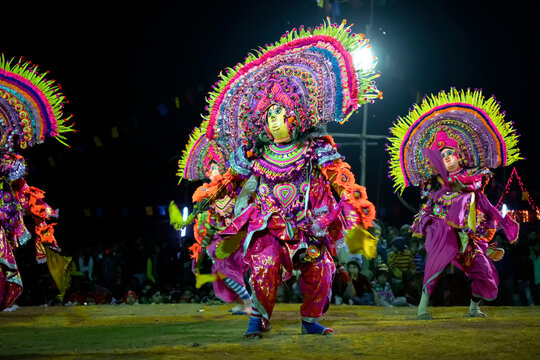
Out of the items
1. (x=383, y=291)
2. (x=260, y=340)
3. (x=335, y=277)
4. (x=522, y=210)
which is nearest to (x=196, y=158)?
(x=335, y=277)

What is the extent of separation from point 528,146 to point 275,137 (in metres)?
7.89

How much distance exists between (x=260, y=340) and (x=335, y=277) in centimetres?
463

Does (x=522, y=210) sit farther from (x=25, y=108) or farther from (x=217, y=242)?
(x=25, y=108)

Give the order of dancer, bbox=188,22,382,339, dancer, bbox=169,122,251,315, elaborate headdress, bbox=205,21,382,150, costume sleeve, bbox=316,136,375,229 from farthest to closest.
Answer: dancer, bbox=169,122,251,315
elaborate headdress, bbox=205,21,382,150
costume sleeve, bbox=316,136,375,229
dancer, bbox=188,22,382,339

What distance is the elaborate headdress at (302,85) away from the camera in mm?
4906

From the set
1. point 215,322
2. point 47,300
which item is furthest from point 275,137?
point 47,300

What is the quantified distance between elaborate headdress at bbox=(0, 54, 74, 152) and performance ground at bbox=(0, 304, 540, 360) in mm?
2089

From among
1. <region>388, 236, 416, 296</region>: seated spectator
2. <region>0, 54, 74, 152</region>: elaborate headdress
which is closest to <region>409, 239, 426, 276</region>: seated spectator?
<region>388, 236, 416, 296</region>: seated spectator

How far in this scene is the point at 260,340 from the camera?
169 inches

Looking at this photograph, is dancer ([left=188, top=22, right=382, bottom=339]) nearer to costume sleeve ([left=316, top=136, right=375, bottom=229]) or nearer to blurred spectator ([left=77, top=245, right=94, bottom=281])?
costume sleeve ([left=316, top=136, right=375, bottom=229])

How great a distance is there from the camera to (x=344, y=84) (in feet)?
16.0

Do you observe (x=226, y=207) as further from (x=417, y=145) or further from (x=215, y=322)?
(x=417, y=145)

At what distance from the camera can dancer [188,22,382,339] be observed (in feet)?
15.1

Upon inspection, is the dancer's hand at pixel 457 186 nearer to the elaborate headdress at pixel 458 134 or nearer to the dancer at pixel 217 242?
the elaborate headdress at pixel 458 134
